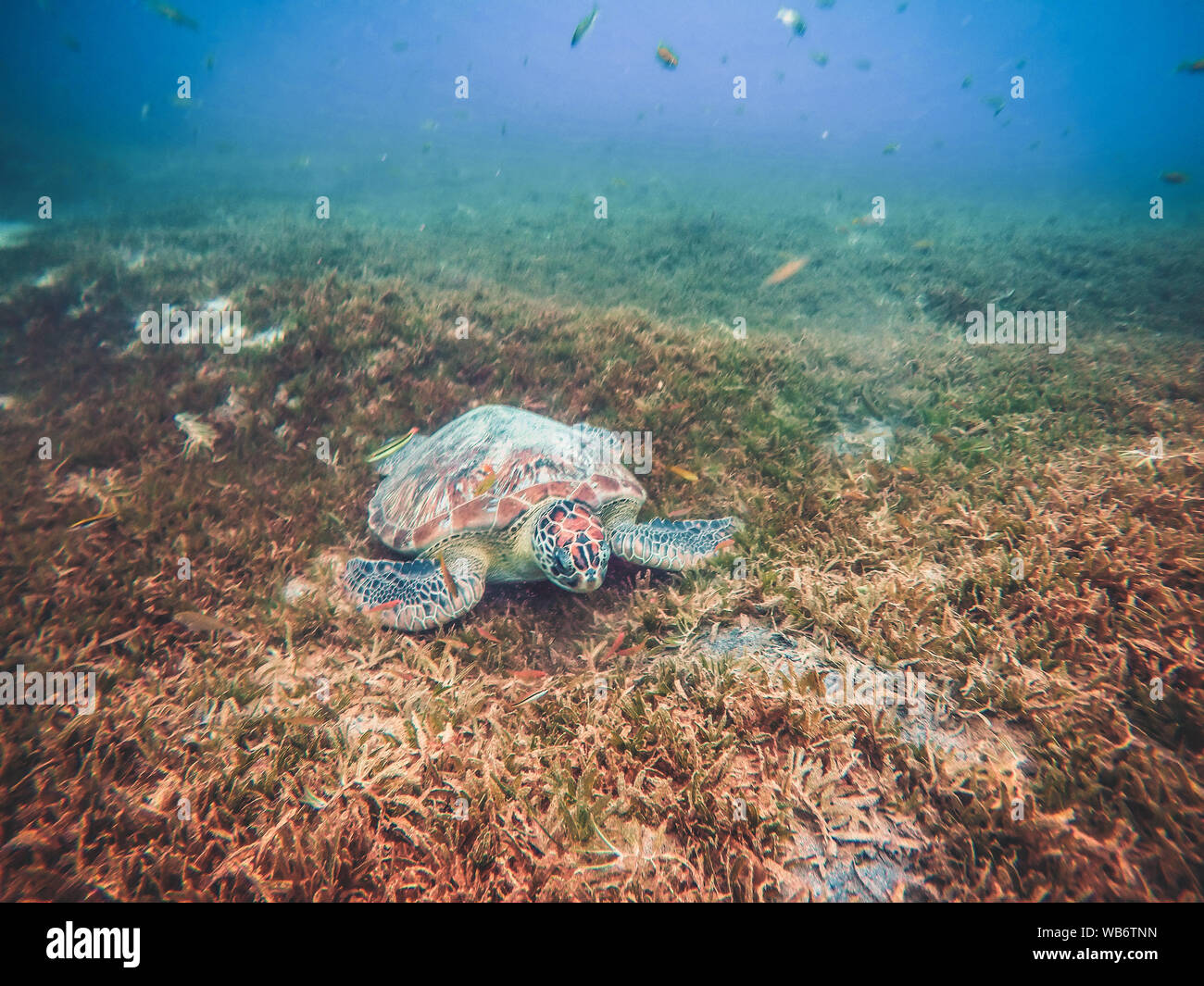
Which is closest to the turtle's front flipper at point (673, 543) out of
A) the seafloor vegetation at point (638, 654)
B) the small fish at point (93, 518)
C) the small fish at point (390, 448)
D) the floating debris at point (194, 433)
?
the seafloor vegetation at point (638, 654)

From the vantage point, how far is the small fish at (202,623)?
3238 millimetres

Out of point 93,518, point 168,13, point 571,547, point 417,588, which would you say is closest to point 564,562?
point 571,547

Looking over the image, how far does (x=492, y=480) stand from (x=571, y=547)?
101cm

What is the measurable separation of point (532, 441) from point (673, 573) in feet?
5.46

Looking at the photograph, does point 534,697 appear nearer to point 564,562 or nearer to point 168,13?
point 564,562

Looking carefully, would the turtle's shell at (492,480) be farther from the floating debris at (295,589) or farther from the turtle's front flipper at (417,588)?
the floating debris at (295,589)

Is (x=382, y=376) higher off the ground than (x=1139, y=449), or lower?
higher

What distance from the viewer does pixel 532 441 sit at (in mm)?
4309

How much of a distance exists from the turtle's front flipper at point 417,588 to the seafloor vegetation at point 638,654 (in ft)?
0.49

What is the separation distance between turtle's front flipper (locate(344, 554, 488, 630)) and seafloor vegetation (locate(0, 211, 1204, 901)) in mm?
149

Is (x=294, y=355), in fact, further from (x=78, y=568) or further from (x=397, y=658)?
(x=397, y=658)

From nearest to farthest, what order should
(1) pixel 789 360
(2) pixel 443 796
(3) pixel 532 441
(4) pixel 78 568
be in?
(2) pixel 443 796 < (4) pixel 78 568 < (3) pixel 532 441 < (1) pixel 789 360

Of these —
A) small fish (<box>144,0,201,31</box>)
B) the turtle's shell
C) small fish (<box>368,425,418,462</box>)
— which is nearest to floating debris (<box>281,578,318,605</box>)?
the turtle's shell
